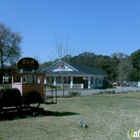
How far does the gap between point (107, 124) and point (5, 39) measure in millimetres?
42839

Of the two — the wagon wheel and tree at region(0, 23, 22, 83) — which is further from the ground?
tree at region(0, 23, 22, 83)

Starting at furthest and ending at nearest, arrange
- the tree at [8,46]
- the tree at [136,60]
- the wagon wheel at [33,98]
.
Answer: the tree at [136,60] < the tree at [8,46] < the wagon wheel at [33,98]

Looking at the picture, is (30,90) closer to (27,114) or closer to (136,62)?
(27,114)

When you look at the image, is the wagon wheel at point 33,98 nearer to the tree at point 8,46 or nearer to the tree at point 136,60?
the tree at point 8,46

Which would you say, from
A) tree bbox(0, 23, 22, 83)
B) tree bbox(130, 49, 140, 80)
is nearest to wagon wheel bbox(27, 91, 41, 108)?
tree bbox(0, 23, 22, 83)

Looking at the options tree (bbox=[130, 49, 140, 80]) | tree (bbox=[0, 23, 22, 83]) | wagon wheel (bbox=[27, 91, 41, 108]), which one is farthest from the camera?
tree (bbox=[130, 49, 140, 80])

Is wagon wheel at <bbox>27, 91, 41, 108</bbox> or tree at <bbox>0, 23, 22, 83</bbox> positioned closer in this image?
wagon wheel at <bbox>27, 91, 41, 108</bbox>

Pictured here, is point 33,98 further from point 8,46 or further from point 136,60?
point 136,60

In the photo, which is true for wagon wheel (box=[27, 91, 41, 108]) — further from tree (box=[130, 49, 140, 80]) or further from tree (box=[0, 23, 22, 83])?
tree (box=[130, 49, 140, 80])

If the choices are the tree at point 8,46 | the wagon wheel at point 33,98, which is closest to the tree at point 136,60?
the tree at point 8,46

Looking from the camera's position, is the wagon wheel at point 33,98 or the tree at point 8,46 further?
the tree at point 8,46

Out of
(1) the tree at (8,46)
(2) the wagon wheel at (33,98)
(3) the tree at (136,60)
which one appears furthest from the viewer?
(3) the tree at (136,60)

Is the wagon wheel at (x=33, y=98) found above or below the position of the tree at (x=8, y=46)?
below

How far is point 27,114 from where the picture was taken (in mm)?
11164
